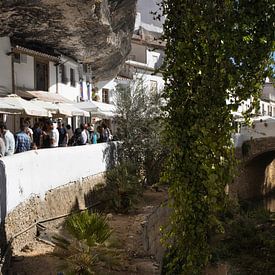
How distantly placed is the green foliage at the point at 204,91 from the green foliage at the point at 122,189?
718 cm

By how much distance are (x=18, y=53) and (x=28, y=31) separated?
37.3 inches

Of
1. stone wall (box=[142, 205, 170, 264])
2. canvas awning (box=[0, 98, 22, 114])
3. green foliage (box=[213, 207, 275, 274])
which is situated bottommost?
green foliage (box=[213, 207, 275, 274])

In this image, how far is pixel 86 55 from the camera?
2277cm

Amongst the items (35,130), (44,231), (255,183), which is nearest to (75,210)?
(44,231)

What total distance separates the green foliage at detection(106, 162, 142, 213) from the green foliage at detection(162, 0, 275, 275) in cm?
718

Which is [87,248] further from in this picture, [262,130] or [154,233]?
[262,130]

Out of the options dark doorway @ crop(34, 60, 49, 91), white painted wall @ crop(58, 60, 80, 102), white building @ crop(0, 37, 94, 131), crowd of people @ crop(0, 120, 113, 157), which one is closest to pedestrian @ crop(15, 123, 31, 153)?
crowd of people @ crop(0, 120, 113, 157)

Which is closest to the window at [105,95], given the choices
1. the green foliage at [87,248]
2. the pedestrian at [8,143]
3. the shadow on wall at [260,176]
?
the shadow on wall at [260,176]

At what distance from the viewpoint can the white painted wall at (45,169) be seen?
7.70 metres

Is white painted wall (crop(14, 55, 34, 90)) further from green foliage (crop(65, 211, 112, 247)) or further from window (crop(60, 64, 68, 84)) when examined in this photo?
green foliage (crop(65, 211, 112, 247))

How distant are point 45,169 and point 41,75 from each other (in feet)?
34.5

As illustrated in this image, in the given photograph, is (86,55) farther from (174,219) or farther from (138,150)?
(174,219)

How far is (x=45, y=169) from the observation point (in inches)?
387

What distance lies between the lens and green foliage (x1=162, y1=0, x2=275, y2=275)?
18.5ft
